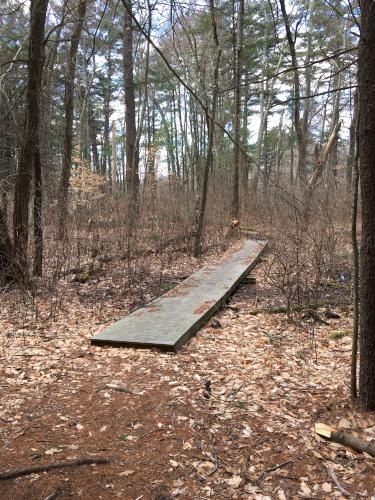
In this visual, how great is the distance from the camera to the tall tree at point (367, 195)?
282 cm

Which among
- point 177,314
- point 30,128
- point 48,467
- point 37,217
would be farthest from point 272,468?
point 30,128

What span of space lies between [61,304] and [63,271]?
2.24 m

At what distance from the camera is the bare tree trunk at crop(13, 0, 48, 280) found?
6.63m

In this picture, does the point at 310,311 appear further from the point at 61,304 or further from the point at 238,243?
the point at 238,243

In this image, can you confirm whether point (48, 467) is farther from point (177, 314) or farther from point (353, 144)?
point (353, 144)

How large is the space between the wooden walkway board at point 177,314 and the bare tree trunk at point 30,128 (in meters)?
2.47

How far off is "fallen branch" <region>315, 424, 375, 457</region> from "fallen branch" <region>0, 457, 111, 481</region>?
145cm

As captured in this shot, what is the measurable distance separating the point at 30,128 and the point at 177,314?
3862mm

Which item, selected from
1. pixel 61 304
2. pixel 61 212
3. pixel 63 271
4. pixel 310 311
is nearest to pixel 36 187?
pixel 61 212

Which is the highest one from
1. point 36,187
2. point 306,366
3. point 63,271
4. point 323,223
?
point 36,187

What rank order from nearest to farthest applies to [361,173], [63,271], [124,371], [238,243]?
[361,173]
[124,371]
[63,271]
[238,243]

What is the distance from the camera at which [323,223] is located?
7.33 meters

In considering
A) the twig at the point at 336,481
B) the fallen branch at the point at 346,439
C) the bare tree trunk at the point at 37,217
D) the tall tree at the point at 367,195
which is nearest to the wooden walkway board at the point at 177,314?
the fallen branch at the point at 346,439

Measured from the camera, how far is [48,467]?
2.46m
